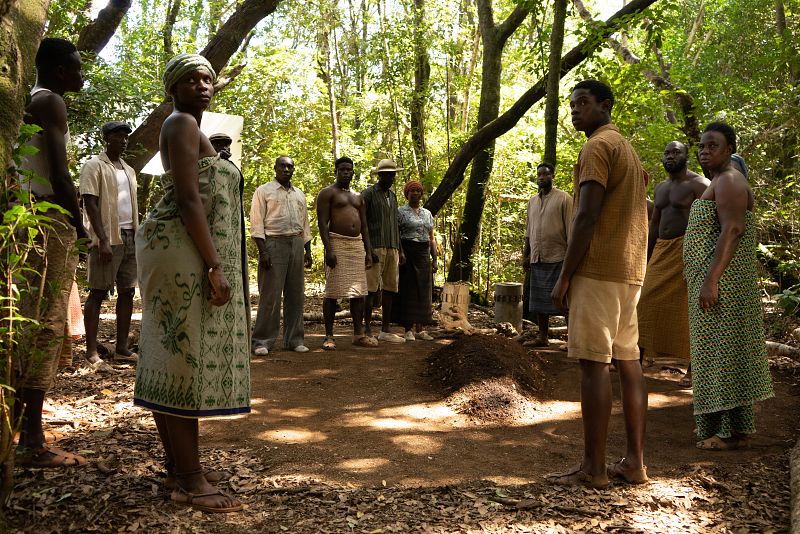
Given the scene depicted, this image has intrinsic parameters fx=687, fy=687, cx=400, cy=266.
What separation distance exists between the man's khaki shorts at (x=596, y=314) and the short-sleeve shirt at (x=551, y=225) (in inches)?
159

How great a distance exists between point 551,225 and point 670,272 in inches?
79.4

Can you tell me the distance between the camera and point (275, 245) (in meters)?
7.24

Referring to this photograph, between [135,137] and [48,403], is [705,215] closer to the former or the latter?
[48,403]

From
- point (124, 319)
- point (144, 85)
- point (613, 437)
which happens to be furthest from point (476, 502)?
point (144, 85)

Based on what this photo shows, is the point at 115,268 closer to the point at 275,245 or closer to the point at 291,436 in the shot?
the point at 275,245

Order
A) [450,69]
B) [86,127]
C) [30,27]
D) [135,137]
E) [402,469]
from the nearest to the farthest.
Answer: [30,27] < [402,469] < [135,137] < [86,127] < [450,69]

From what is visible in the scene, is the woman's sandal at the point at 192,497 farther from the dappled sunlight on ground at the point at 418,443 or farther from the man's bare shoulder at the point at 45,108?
the man's bare shoulder at the point at 45,108

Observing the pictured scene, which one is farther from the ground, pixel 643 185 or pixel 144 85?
pixel 144 85

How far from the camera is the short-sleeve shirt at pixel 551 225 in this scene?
7.61 m

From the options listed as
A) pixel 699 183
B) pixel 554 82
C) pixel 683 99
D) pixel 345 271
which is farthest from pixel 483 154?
pixel 699 183

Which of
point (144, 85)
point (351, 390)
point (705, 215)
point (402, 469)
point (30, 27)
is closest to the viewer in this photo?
point (30, 27)

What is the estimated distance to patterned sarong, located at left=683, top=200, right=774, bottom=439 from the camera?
14.5 ft

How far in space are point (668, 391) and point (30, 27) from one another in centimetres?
537

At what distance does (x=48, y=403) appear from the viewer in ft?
15.8
